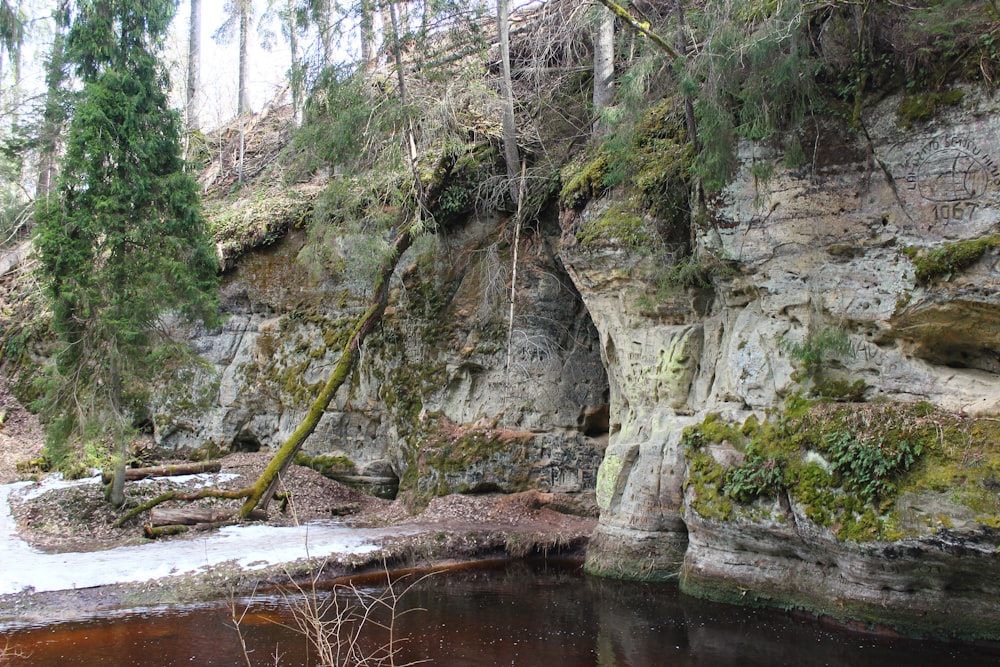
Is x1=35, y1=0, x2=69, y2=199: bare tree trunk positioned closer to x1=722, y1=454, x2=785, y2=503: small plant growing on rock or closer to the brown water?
the brown water

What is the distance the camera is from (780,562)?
925cm

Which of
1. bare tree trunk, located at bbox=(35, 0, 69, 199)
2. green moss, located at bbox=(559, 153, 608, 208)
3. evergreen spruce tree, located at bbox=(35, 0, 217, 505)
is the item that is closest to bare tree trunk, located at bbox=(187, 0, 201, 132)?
bare tree trunk, located at bbox=(35, 0, 69, 199)

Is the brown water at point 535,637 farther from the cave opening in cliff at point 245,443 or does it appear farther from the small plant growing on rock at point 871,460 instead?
the cave opening in cliff at point 245,443

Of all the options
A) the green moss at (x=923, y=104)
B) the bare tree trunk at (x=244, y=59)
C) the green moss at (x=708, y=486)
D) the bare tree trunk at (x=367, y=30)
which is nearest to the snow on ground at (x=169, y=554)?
the green moss at (x=708, y=486)

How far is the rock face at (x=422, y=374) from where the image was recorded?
14609 mm

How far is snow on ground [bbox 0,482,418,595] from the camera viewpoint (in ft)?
33.1

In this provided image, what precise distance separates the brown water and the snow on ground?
117 centimetres

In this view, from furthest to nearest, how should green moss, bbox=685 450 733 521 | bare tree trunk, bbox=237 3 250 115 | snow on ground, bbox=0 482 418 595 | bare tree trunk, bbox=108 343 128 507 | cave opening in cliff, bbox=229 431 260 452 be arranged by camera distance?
bare tree trunk, bbox=237 3 250 115, cave opening in cliff, bbox=229 431 260 452, bare tree trunk, bbox=108 343 128 507, snow on ground, bbox=0 482 418 595, green moss, bbox=685 450 733 521

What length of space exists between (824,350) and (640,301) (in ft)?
10.1

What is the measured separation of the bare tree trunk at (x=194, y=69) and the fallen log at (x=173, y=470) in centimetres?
1283

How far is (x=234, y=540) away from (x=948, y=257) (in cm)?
1122

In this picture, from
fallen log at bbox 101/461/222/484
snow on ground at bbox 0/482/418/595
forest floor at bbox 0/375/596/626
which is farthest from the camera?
fallen log at bbox 101/461/222/484

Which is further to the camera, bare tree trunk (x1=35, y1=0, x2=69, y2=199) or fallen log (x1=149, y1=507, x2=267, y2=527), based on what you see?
bare tree trunk (x1=35, y1=0, x2=69, y2=199)

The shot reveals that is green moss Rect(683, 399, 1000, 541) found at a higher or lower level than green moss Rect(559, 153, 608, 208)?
lower
